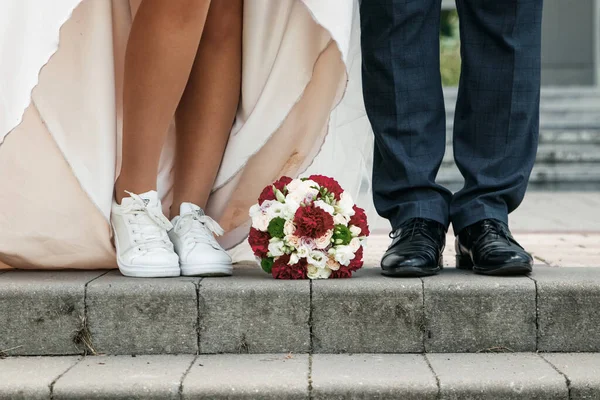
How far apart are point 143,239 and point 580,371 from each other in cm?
105

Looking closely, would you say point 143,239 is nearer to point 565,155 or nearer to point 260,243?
point 260,243

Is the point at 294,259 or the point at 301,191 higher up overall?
the point at 301,191

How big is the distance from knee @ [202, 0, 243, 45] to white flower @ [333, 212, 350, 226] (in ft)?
1.75

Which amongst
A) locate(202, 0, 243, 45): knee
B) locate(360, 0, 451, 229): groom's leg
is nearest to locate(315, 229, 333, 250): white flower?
locate(360, 0, 451, 229): groom's leg

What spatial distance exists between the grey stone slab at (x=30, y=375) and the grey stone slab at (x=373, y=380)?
1.76ft

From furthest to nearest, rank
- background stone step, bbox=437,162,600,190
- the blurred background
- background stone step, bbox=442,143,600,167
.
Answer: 1. background stone step, bbox=442,143,600,167
2. background stone step, bbox=437,162,600,190
3. the blurred background

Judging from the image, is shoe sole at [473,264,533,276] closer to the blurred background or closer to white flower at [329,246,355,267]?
white flower at [329,246,355,267]

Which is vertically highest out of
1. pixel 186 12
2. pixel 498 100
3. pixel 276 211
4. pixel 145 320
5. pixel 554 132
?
pixel 186 12

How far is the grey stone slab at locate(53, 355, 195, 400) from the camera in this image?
5.76 feet

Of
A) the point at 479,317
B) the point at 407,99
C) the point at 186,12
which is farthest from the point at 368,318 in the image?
the point at 186,12

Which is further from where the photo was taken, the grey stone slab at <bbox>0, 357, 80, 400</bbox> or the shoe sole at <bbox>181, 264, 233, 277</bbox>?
the shoe sole at <bbox>181, 264, 233, 277</bbox>

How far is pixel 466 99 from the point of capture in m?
2.28

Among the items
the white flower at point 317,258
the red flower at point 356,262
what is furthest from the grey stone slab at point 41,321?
the red flower at point 356,262

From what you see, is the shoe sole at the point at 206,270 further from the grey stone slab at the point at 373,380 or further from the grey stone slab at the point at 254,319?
the grey stone slab at the point at 373,380
